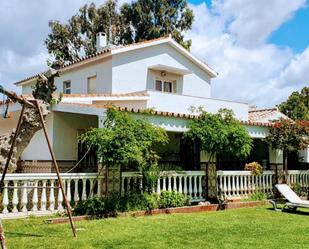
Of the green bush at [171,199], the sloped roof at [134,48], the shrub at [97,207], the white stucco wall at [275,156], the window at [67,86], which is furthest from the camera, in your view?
the window at [67,86]

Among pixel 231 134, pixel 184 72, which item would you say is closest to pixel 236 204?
pixel 231 134

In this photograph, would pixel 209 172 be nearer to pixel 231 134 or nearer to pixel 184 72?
pixel 231 134

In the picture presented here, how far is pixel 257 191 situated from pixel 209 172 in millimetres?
2688

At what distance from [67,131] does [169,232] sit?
8.35 meters

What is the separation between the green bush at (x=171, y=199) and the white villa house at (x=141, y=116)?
368mm

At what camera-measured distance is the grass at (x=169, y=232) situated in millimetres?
8617

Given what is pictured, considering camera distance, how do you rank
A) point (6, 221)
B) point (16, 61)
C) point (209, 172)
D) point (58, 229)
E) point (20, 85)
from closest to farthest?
point (58, 229)
point (6, 221)
point (209, 172)
point (16, 61)
point (20, 85)

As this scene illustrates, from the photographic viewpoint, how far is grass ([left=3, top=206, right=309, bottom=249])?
862 centimetres

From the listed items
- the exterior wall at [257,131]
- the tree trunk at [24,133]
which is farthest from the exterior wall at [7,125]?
the exterior wall at [257,131]

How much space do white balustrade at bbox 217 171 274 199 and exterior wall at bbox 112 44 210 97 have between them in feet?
28.8

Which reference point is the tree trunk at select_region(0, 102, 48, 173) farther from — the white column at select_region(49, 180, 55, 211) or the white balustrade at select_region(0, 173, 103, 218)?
the white column at select_region(49, 180, 55, 211)

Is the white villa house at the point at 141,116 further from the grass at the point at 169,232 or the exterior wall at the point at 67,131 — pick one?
the grass at the point at 169,232

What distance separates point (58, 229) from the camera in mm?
10016

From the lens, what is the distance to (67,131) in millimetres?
16969
